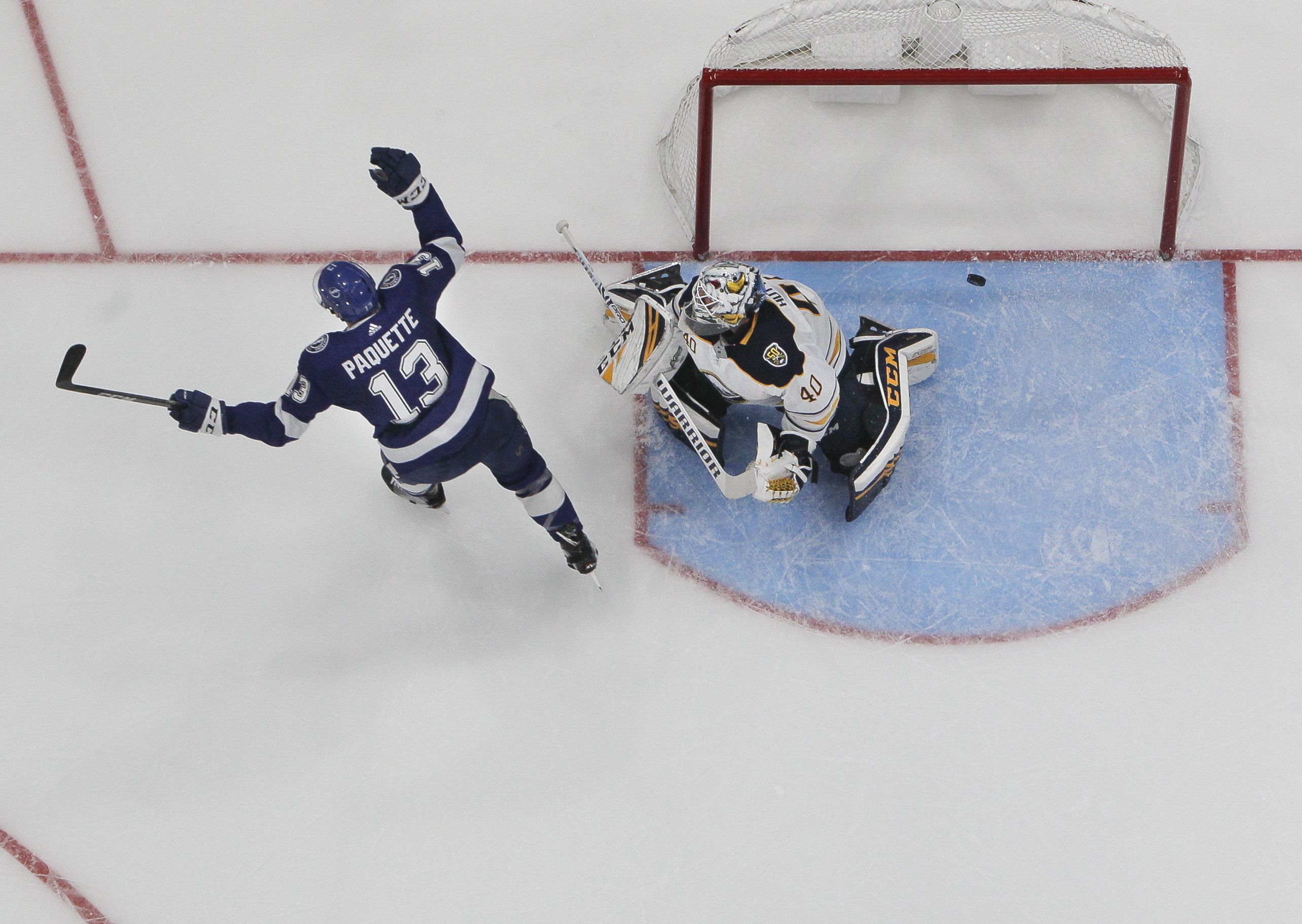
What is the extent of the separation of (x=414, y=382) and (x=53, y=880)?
2405mm

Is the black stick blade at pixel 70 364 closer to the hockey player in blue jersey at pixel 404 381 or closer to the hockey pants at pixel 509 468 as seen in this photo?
the hockey player in blue jersey at pixel 404 381

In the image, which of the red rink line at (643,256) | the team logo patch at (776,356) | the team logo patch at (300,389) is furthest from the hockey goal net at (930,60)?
the team logo patch at (300,389)

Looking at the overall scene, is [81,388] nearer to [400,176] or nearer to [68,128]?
[400,176]

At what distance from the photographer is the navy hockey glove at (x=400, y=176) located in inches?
163

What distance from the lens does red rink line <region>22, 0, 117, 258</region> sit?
207 inches

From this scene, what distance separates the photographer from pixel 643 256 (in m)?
5.15

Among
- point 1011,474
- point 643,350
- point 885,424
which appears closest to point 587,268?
point 643,350

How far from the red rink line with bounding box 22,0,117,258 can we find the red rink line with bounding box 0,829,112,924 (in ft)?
7.73

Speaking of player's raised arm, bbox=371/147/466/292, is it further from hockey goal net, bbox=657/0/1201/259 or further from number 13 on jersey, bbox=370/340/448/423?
hockey goal net, bbox=657/0/1201/259

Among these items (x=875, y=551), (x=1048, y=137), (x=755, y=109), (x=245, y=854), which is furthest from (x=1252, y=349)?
(x=245, y=854)

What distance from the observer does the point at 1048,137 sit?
5.25m

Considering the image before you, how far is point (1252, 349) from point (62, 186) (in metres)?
4.94

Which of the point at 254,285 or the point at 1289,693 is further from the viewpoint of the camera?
the point at 254,285

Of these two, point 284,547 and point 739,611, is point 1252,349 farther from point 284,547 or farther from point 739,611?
point 284,547
